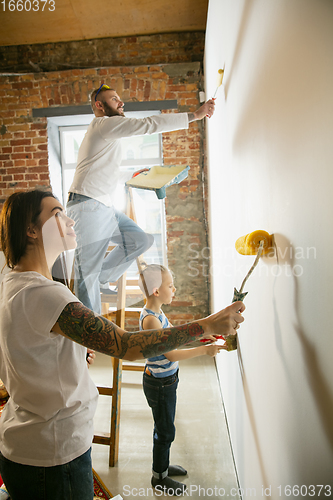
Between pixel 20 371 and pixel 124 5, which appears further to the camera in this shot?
pixel 124 5

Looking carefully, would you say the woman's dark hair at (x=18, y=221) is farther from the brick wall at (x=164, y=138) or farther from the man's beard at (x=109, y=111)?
the brick wall at (x=164, y=138)

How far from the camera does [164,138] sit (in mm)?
2881

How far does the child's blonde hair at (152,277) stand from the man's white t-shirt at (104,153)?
1.12 ft

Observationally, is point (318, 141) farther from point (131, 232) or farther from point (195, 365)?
point (195, 365)

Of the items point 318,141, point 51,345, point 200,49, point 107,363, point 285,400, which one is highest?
point 200,49

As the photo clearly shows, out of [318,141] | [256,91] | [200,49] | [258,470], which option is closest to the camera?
[318,141]

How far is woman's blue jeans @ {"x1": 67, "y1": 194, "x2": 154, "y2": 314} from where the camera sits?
1355mm

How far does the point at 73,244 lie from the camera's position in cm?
88

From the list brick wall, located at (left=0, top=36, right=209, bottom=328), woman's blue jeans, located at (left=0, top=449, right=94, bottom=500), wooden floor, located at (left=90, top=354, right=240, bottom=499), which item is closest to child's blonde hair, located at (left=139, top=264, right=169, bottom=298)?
woman's blue jeans, located at (left=0, top=449, right=94, bottom=500)

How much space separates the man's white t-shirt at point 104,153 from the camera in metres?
1.37

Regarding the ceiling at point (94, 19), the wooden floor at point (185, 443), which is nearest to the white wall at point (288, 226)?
the wooden floor at point (185, 443)

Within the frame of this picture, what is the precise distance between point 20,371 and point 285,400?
1.88ft

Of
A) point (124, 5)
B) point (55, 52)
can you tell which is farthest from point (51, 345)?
point (55, 52)

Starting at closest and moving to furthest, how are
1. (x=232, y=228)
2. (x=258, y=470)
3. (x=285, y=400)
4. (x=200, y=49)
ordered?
(x=285, y=400)
(x=258, y=470)
(x=232, y=228)
(x=200, y=49)
